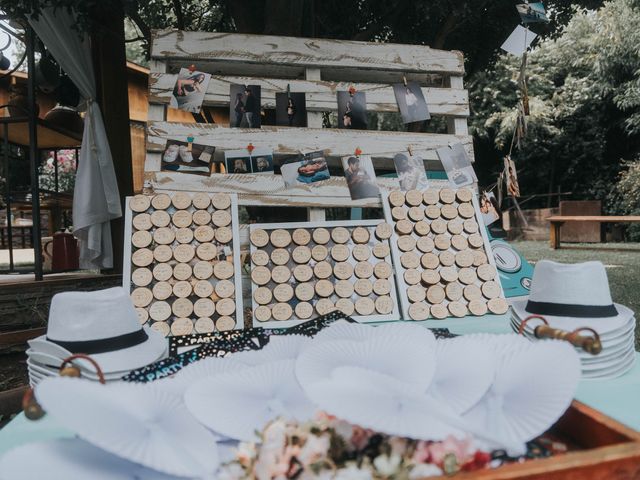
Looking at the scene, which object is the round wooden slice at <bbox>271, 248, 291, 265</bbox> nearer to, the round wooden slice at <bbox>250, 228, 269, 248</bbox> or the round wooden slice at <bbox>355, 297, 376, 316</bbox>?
the round wooden slice at <bbox>250, 228, 269, 248</bbox>

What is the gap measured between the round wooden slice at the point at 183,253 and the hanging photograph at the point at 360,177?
0.81 meters

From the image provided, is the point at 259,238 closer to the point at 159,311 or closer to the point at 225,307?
the point at 225,307

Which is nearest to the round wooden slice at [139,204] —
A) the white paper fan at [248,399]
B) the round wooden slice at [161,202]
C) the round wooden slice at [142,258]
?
the round wooden slice at [161,202]

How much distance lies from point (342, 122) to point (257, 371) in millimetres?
1777

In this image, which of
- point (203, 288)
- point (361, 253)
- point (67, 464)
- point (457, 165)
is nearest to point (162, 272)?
point (203, 288)

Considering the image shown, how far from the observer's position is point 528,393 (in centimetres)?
80

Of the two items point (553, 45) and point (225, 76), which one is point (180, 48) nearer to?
point (225, 76)

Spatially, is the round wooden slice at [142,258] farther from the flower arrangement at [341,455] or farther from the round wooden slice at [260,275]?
the flower arrangement at [341,455]

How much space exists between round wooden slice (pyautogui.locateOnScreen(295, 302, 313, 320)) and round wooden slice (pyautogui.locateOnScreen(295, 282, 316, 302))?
24mm

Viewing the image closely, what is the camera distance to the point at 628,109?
495 inches

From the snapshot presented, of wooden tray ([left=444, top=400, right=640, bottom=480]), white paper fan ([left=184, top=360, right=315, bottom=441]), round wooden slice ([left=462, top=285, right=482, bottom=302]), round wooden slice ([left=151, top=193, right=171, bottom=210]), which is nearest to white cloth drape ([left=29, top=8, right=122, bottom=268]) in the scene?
round wooden slice ([left=151, top=193, right=171, bottom=210])

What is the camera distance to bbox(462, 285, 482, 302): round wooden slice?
2172 mm

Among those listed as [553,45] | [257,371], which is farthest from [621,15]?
[257,371]

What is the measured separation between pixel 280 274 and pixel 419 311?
0.62m
